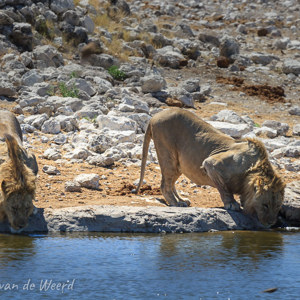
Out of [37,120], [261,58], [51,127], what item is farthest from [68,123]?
[261,58]

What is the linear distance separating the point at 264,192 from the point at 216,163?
822 mm

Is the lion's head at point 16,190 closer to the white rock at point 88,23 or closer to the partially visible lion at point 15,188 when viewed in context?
the partially visible lion at point 15,188

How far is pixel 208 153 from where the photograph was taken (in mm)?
9898

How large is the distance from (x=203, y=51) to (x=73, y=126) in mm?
13260

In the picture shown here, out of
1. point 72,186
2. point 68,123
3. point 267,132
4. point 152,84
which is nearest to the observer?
point 72,186

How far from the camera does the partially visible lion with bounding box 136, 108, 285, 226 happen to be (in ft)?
29.9

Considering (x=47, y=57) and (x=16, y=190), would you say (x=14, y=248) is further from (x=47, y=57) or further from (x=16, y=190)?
(x=47, y=57)

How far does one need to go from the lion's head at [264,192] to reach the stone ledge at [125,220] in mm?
527

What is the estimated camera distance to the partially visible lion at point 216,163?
29.9ft

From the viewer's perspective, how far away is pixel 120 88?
1895 centimetres

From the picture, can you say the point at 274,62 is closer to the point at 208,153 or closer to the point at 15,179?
the point at 208,153

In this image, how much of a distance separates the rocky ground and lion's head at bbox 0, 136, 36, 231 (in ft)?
5.31

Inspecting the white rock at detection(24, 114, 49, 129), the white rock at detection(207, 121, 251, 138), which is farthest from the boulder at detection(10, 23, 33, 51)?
the white rock at detection(207, 121, 251, 138)

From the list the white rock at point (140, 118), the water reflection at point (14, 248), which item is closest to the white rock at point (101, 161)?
the white rock at point (140, 118)
